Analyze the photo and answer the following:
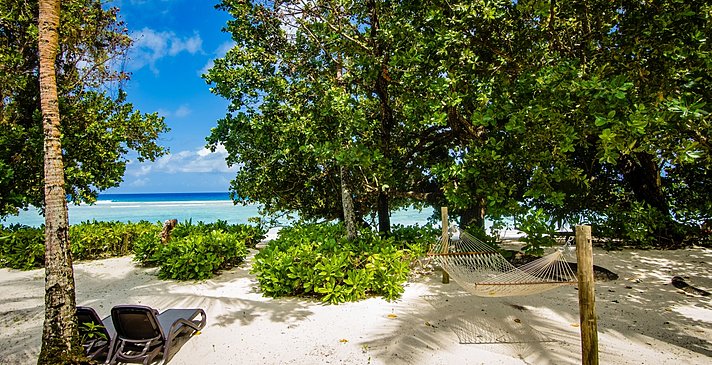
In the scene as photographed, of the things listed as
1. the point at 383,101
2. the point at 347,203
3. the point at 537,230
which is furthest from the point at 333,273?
the point at 383,101

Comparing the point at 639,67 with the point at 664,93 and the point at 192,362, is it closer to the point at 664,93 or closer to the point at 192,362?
the point at 664,93

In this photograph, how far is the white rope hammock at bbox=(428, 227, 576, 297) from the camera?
16.2ft

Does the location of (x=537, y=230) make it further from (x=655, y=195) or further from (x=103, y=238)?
(x=103, y=238)

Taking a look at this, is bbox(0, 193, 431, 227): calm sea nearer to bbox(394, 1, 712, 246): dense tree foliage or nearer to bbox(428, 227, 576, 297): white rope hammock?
bbox(428, 227, 576, 297): white rope hammock

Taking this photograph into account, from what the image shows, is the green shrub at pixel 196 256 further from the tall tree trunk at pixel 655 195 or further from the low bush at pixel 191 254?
the tall tree trunk at pixel 655 195

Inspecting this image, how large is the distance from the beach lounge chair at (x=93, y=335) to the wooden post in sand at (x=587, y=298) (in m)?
5.02

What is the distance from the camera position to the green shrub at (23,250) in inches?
354

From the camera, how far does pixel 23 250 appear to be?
904 centimetres

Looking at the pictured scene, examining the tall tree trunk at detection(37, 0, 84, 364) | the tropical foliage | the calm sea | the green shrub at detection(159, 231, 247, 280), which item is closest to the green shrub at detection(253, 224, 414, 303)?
the tropical foliage

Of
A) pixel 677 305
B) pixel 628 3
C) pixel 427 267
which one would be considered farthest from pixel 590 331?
pixel 628 3

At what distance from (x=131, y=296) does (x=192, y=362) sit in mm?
3449

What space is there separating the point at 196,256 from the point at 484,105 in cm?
665

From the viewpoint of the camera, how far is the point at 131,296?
6672 millimetres

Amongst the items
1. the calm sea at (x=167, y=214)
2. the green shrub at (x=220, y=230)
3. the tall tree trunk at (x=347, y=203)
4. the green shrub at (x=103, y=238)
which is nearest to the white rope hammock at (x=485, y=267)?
the tall tree trunk at (x=347, y=203)
